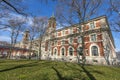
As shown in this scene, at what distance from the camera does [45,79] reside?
21.7ft

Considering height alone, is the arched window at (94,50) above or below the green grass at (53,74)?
above

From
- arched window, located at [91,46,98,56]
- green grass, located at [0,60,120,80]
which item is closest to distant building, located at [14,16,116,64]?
arched window, located at [91,46,98,56]

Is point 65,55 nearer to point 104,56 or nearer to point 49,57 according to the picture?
point 49,57

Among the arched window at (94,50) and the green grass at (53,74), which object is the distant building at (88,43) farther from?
the green grass at (53,74)

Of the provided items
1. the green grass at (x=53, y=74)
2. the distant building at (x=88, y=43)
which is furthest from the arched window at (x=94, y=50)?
the green grass at (x=53, y=74)

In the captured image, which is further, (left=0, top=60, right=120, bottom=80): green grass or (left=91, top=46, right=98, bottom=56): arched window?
(left=91, top=46, right=98, bottom=56): arched window

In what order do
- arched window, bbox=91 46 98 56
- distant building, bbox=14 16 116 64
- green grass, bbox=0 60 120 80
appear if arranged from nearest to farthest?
1. green grass, bbox=0 60 120 80
2. distant building, bbox=14 16 116 64
3. arched window, bbox=91 46 98 56

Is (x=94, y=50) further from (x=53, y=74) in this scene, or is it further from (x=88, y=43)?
(x=53, y=74)

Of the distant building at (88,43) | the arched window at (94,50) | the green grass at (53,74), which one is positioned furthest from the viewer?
the arched window at (94,50)

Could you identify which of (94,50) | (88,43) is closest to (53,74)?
(94,50)

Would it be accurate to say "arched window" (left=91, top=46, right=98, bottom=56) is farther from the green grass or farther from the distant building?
the green grass

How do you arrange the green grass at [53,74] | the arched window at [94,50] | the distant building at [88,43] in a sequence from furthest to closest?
the arched window at [94,50]
the distant building at [88,43]
the green grass at [53,74]

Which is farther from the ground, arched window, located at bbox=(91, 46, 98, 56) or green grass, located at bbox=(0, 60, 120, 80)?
arched window, located at bbox=(91, 46, 98, 56)

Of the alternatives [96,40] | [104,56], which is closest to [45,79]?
[104,56]
